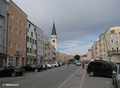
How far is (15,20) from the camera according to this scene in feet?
129

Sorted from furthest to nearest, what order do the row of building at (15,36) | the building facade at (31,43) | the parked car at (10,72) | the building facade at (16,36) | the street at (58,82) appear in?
the building facade at (31,43) → the building facade at (16,36) → the row of building at (15,36) → the parked car at (10,72) → the street at (58,82)

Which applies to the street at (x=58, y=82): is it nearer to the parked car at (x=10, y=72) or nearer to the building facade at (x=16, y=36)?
the parked car at (x=10, y=72)

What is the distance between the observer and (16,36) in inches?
1564

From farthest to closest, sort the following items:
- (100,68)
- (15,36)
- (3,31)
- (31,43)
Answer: (31,43) < (15,36) < (3,31) < (100,68)

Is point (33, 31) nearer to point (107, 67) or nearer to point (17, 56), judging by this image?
point (17, 56)

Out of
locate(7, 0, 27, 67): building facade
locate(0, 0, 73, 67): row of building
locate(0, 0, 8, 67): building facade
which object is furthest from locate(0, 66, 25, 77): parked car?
locate(7, 0, 27, 67): building facade

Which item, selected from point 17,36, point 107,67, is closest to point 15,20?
point 17,36

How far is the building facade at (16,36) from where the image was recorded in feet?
118

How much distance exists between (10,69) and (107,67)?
→ 1270 cm

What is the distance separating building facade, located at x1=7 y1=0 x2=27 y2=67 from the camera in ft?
118

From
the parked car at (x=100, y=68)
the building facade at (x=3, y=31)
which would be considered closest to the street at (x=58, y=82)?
the parked car at (x=100, y=68)

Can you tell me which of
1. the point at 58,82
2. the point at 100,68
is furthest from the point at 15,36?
the point at 58,82

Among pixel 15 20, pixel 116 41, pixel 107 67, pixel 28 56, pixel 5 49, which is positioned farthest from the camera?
pixel 116 41

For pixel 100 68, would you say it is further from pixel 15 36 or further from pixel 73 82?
pixel 15 36
